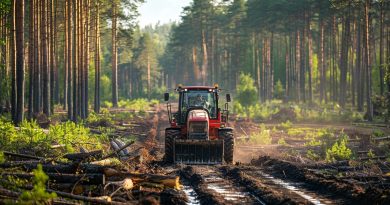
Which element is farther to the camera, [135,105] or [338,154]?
[135,105]

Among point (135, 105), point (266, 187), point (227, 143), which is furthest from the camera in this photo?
point (135, 105)

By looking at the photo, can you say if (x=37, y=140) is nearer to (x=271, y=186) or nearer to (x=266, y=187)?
(x=271, y=186)

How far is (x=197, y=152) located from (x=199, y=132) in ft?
2.56

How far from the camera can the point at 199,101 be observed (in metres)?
21.4

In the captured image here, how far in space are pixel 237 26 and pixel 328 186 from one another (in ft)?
231

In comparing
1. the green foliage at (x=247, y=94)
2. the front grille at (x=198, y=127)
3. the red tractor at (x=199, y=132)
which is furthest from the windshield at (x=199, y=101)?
the green foliage at (x=247, y=94)

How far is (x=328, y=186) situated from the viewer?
14.0m

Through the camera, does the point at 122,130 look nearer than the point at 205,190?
No

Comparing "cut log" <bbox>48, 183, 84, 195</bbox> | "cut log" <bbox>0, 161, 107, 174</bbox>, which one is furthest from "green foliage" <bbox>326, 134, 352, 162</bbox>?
"cut log" <bbox>48, 183, 84, 195</bbox>

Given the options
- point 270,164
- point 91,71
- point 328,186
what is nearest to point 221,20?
point 91,71

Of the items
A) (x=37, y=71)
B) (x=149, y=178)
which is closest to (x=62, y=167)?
(x=149, y=178)

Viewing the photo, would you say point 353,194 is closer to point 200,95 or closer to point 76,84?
point 200,95

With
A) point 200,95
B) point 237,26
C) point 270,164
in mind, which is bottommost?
point 270,164

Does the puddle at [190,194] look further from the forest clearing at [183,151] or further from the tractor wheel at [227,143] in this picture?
the tractor wheel at [227,143]
